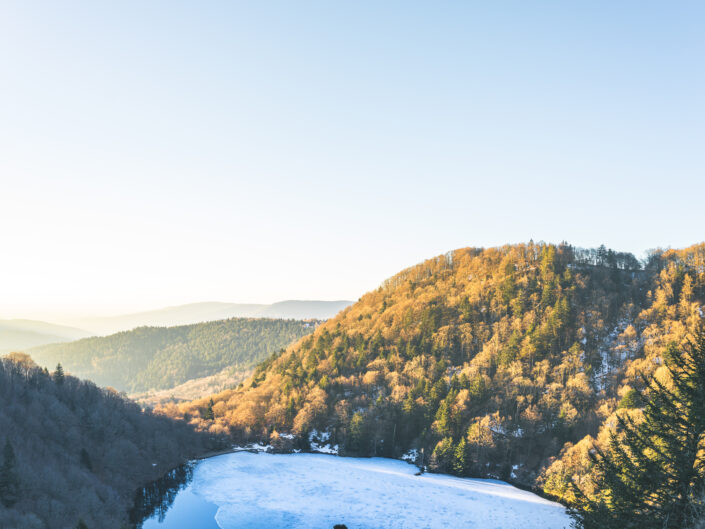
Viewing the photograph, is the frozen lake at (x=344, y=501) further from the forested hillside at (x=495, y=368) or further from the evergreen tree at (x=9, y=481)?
the evergreen tree at (x=9, y=481)

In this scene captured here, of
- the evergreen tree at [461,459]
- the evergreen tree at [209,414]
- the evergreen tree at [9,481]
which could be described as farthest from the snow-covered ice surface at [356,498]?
the evergreen tree at [209,414]

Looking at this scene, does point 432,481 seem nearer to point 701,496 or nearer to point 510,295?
point 510,295

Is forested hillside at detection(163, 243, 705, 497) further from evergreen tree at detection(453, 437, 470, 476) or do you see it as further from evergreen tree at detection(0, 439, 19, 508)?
evergreen tree at detection(0, 439, 19, 508)

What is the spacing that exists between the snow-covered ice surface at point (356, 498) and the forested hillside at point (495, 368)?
981cm

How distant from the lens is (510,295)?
449 feet

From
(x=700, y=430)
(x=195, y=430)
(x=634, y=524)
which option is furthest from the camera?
(x=195, y=430)

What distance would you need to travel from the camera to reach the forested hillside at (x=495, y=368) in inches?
3930

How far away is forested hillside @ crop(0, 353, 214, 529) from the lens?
1897 inches

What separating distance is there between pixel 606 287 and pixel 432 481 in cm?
8545

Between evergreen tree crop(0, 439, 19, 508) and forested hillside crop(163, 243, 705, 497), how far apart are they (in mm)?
74926

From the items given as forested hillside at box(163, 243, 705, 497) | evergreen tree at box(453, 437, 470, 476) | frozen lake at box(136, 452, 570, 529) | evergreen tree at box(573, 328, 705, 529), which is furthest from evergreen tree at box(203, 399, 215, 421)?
evergreen tree at box(573, 328, 705, 529)

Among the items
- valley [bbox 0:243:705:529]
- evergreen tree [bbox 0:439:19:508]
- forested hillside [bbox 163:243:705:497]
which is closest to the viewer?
evergreen tree [bbox 0:439:19:508]

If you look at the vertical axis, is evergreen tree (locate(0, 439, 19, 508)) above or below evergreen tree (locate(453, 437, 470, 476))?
above

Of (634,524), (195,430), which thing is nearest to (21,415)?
(195,430)
